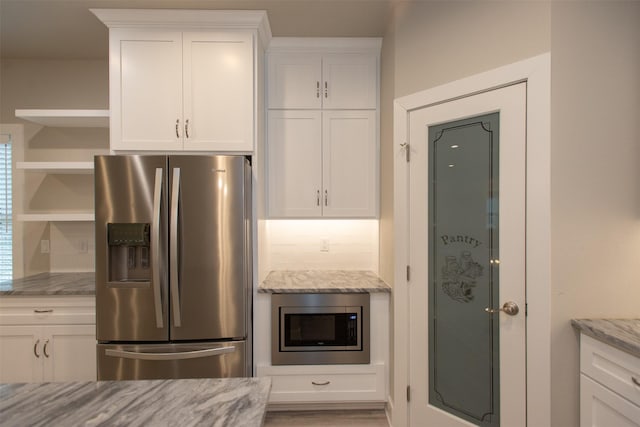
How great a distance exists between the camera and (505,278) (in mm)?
1641

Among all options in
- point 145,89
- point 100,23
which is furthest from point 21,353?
point 100,23

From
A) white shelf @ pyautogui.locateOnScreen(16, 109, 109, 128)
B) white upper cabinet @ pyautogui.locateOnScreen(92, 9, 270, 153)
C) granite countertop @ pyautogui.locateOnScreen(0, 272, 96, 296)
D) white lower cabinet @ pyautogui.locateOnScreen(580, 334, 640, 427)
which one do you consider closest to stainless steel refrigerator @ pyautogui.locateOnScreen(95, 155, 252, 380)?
white upper cabinet @ pyautogui.locateOnScreen(92, 9, 270, 153)

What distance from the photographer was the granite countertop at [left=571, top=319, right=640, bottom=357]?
4.02 feet

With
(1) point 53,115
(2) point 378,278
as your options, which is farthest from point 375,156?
(1) point 53,115

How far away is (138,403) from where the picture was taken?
2.74 feet

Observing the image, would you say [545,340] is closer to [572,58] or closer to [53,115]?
[572,58]

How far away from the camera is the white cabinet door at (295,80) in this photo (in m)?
2.48

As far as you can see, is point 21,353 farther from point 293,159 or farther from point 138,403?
point 293,159

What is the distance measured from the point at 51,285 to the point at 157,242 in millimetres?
1138

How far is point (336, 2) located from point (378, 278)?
198 centimetres

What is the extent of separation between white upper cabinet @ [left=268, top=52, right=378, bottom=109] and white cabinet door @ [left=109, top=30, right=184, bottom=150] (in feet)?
2.32

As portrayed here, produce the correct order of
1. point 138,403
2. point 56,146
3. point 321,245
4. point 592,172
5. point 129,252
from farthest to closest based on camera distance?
point 321,245
point 56,146
point 129,252
point 592,172
point 138,403

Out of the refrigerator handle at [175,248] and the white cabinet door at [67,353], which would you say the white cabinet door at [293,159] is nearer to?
the refrigerator handle at [175,248]

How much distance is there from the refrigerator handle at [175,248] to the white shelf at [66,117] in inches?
39.0
